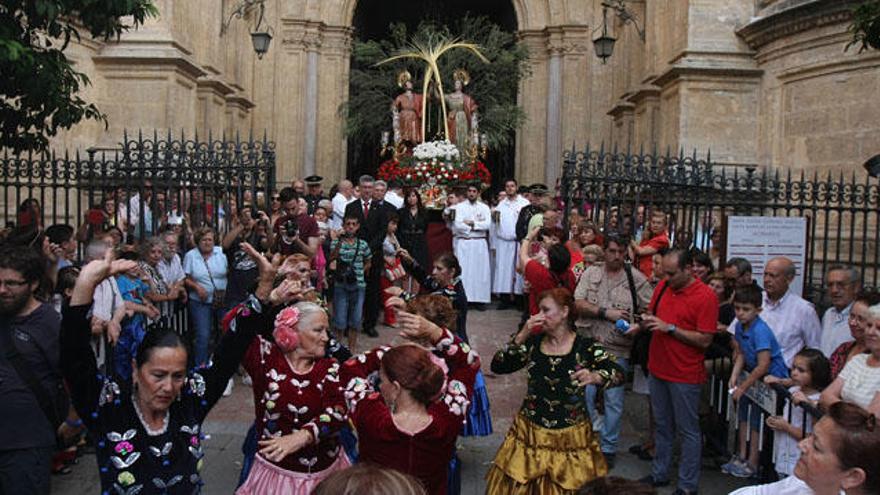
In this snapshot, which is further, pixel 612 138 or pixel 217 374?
pixel 612 138

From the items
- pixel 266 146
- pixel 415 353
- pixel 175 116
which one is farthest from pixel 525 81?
pixel 415 353

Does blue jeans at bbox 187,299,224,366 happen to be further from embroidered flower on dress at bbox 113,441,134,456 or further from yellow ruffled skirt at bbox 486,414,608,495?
embroidered flower on dress at bbox 113,441,134,456

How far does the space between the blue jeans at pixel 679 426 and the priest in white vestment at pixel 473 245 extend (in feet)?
22.6

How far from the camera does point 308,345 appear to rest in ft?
13.9

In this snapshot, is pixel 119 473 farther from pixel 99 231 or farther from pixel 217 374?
pixel 99 231

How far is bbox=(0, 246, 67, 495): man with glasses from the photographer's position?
398 cm

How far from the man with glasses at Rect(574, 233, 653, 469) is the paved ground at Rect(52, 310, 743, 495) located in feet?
2.30

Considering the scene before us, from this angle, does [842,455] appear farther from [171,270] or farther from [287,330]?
[171,270]

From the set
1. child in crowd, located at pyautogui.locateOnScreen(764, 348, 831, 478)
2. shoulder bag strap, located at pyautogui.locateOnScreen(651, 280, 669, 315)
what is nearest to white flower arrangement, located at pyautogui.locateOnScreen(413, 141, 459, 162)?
shoulder bag strap, located at pyautogui.locateOnScreen(651, 280, 669, 315)

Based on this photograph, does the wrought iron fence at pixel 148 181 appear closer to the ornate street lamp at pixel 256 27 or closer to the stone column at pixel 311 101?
the ornate street lamp at pixel 256 27

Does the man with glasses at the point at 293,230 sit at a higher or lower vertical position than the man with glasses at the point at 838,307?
higher

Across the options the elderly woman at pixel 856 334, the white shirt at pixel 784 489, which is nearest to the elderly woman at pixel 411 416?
the white shirt at pixel 784 489

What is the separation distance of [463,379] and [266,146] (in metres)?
6.90

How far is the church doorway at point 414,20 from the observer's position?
2478 centimetres
